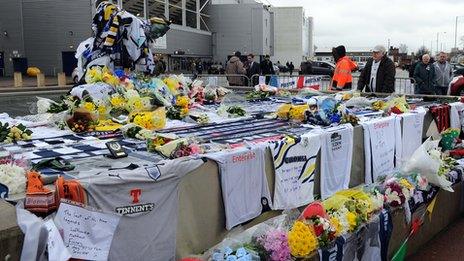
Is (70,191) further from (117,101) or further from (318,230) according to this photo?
(117,101)

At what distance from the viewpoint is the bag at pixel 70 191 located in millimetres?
2945

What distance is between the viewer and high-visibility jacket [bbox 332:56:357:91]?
35.4 feet

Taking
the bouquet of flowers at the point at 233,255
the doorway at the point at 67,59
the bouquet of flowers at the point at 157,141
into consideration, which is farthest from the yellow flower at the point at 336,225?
the doorway at the point at 67,59

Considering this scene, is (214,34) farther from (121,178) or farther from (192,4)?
(121,178)

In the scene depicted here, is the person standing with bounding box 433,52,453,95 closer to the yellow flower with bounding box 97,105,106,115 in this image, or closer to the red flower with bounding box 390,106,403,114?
the red flower with bounding box 390,106,403,114

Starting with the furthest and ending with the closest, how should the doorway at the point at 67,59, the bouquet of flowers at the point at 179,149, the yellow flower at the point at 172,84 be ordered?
the doorway at the point at 67,59 < the yellow flower at the point at 172,84 < the bouquet of flowers at the point at 179,149

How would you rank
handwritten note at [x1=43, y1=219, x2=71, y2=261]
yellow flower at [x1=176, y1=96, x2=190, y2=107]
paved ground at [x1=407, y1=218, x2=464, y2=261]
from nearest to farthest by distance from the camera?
handwritten note at [x1=43, y1=219, x2=71, y2=261]
paved ground at [x1=407, y1=218, x2=464, y2=261]
yellow flower at [x1=176, y1=96, x2=190, y2=107]

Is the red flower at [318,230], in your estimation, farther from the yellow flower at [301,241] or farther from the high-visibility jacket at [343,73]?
the high-visibility jacket at [343,73]

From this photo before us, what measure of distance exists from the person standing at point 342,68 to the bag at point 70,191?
8.48 meters

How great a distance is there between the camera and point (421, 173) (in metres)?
5.58

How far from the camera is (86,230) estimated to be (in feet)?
9.89

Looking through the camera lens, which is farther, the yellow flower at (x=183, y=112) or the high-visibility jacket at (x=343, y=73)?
the high-visibility jacket at (x=343, y=73)

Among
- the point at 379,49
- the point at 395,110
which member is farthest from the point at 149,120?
the point at 379,49

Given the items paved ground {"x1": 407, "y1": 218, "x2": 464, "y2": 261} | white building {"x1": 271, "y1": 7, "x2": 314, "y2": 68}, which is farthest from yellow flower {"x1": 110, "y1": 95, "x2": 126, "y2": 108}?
white building {"x1": 271, "y1": 7, "x2": 314, "y2": 68}
